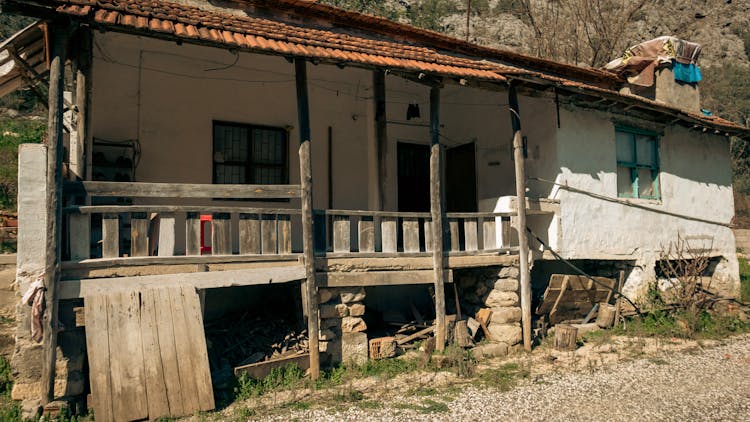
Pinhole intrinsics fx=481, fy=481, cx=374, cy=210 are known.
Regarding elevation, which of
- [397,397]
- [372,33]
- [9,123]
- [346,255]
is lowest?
[397,397]

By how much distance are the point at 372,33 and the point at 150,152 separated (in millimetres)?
4667

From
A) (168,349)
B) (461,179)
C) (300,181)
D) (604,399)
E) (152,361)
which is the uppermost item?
(461,179)

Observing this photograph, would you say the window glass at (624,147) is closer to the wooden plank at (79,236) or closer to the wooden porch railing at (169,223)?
the wooden porch railing at (169,223)

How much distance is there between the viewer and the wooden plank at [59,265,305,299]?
555cm

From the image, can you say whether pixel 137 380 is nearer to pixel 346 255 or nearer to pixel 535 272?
pixel 346 255

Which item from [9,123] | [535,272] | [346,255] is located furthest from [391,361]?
[9,123]

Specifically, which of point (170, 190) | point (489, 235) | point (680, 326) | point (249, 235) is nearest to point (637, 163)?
point (680, 326)

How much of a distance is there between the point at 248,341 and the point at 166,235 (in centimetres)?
233

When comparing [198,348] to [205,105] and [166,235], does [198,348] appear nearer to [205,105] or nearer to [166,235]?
[166,235]

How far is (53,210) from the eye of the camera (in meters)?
5.33

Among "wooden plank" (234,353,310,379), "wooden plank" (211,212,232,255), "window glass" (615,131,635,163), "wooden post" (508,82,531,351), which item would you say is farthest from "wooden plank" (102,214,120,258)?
"window glass" (615,131,635,163)

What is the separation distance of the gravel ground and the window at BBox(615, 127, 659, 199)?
416 cm

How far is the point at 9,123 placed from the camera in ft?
73.6

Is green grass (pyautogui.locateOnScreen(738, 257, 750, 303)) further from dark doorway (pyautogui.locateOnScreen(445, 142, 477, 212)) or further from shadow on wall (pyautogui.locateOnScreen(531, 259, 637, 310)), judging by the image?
dark doorway (pyautogui.locateOnScreen(445, 142, 477, 212))
